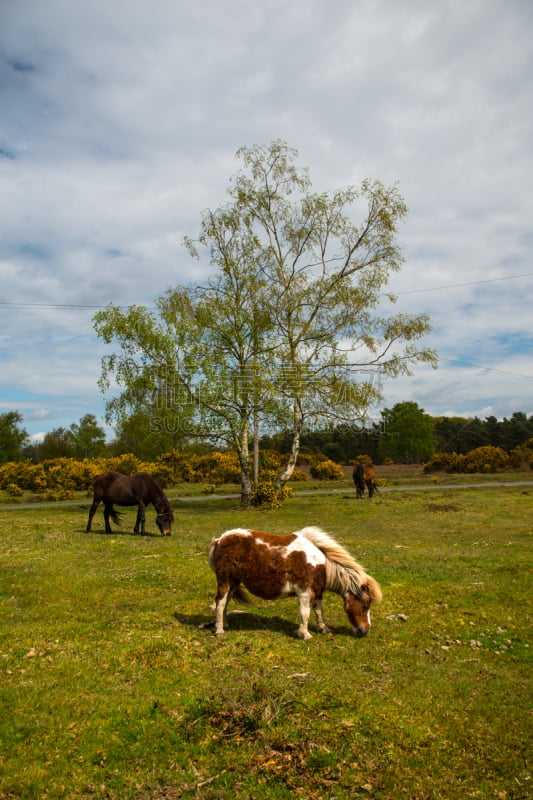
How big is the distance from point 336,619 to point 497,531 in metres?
12.4

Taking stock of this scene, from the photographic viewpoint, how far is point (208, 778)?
4520mm

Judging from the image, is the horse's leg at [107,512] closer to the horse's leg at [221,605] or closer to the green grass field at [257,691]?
the green grass field at [257,691]

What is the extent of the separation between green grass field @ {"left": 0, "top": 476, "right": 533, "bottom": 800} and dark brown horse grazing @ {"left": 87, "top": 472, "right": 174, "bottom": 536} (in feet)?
17.8

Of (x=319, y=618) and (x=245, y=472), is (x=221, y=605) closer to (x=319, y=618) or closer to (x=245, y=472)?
(x=319, y=618)

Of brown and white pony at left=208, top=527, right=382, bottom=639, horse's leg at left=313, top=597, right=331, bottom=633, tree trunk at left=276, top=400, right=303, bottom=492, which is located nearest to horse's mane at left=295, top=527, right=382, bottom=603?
brown and white pony at left=208, top=527, right=382, bottom=639

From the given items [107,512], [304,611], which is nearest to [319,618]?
[304,611]

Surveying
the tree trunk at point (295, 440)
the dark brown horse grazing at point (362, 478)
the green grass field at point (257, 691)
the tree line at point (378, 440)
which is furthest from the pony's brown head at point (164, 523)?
the tree line at point (378, 440)

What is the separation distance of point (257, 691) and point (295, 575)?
2176 mm

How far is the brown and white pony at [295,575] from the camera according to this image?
7.82 meters

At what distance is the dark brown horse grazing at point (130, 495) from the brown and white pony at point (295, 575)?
10287 millimetres

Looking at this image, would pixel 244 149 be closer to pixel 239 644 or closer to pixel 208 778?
pixel 239 644

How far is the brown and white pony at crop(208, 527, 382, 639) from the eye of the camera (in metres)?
7.82

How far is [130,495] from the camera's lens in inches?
703

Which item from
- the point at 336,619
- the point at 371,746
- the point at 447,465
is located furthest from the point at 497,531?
the point at 447,465
